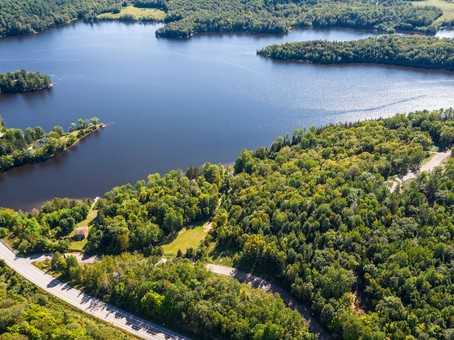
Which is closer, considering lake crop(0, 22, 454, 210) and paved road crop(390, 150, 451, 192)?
paved road crop(390, 150, 451, 192)

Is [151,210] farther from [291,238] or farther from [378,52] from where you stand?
[378,52]

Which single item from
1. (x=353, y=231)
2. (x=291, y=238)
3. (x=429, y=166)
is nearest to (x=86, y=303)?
(x=291, y=238)

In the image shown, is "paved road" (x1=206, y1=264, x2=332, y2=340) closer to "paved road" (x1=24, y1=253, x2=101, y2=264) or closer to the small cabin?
"paved road" (x1=24, y1=253, x2=101, y2=264)

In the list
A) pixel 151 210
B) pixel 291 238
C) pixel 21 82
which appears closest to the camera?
pixel 291 238

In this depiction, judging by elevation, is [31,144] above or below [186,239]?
above

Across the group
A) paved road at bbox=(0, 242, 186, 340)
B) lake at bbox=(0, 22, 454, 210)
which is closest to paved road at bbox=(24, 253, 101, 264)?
paved road at bbox=(0, 242, 186, 340)

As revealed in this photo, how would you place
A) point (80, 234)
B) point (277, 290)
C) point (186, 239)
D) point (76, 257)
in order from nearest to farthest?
point (277, 290) < point (76, 257) < point (80, 234) < point (186, 239)
